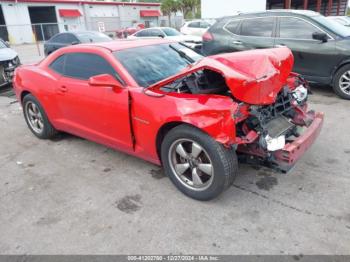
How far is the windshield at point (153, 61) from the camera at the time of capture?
3445 mm

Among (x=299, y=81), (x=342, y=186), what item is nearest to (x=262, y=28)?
(x=299, y=81)

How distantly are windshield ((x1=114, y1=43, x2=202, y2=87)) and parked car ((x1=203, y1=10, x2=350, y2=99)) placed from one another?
10.7ft

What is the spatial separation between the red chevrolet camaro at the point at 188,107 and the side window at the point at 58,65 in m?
0.02

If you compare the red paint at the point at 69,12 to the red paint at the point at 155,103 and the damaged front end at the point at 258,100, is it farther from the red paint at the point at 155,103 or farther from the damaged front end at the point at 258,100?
the damaged front end at the point at 258,100

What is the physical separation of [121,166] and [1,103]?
5120 millimetres

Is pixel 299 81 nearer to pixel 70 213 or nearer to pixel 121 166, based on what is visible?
pixel 121 166

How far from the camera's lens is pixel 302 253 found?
237cm

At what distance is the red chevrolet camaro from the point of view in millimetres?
2734

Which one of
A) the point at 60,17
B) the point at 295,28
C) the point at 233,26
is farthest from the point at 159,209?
the point at 60,17

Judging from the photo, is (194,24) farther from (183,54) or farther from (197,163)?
(197,163)

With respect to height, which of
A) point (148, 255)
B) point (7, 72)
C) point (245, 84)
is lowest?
point (148, 255)

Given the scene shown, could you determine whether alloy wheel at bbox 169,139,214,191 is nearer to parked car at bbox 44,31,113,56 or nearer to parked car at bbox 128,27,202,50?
parked car at bbox 44,31,113,56

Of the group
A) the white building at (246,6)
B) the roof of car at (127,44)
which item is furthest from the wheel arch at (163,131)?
the white building at (246,6)

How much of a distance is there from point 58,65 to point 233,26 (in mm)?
4674
